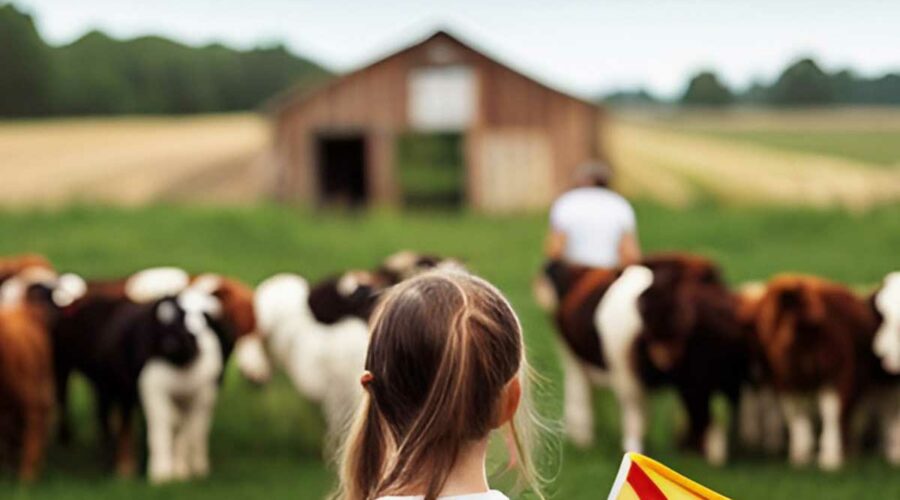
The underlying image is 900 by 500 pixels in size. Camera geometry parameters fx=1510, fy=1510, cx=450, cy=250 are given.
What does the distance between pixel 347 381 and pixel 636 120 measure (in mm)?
45412

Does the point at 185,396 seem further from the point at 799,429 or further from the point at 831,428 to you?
the point at 831,428

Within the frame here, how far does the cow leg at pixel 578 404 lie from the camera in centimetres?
1185

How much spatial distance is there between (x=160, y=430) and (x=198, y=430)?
335 millimetres

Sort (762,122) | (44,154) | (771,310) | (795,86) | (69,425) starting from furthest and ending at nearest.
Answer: (762,122)
(795,86)
(44,154)
(69,425)
(771,310)

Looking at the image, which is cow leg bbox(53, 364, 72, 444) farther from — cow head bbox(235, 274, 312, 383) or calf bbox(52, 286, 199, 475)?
cow head bbox(235, 274, 312, 383)

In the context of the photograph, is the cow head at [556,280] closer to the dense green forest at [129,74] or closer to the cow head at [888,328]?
the cow head at [888,328]

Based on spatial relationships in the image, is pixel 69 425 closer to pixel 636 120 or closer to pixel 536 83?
pixel 536 83

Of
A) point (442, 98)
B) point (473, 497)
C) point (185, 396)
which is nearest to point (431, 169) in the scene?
point (442, 98)

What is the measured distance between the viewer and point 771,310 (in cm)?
1053

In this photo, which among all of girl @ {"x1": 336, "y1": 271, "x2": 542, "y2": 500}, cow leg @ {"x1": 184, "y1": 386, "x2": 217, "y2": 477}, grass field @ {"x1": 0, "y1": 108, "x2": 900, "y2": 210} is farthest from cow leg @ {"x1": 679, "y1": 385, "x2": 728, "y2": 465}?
grass field @ {"x1": 0, "y1": 108, "x2": 900, "y2": 210}

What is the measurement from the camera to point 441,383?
10.1 feet

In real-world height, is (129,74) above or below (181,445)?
above

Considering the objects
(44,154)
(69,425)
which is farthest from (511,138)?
(69,425)

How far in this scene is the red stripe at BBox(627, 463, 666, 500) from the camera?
10.9 feet
